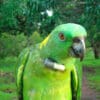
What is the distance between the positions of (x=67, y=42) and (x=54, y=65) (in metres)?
0.22

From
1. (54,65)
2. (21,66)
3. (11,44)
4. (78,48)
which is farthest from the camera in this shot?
(11,44)

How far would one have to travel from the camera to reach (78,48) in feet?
11.0

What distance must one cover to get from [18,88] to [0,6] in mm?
14803

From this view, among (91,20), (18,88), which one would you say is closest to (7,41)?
(91,20)

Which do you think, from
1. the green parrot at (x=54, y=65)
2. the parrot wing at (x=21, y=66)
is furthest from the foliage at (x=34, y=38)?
the green parrot at (x=54, y=65)

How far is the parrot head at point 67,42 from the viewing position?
11.0 feet

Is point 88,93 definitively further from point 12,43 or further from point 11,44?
point 12,43

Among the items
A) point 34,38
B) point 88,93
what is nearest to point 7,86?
point 88,93

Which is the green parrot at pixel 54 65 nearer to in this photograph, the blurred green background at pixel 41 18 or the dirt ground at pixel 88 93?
the blurred green background at pixel 41 18

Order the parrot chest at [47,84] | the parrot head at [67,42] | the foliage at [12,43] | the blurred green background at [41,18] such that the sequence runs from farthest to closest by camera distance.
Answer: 1. the foliage at [12,43]
2. the blurred green background at [41,18]
3. the parrot chest at [47,84]
4. the parrot head at [67,42]

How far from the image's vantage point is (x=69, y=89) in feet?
12.4

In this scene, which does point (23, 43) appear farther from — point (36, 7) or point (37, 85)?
point (37, 85)

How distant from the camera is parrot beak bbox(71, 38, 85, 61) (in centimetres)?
334

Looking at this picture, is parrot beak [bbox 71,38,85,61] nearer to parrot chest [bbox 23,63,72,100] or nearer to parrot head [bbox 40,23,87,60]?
parrot head [bbox 40,23,87,60]
